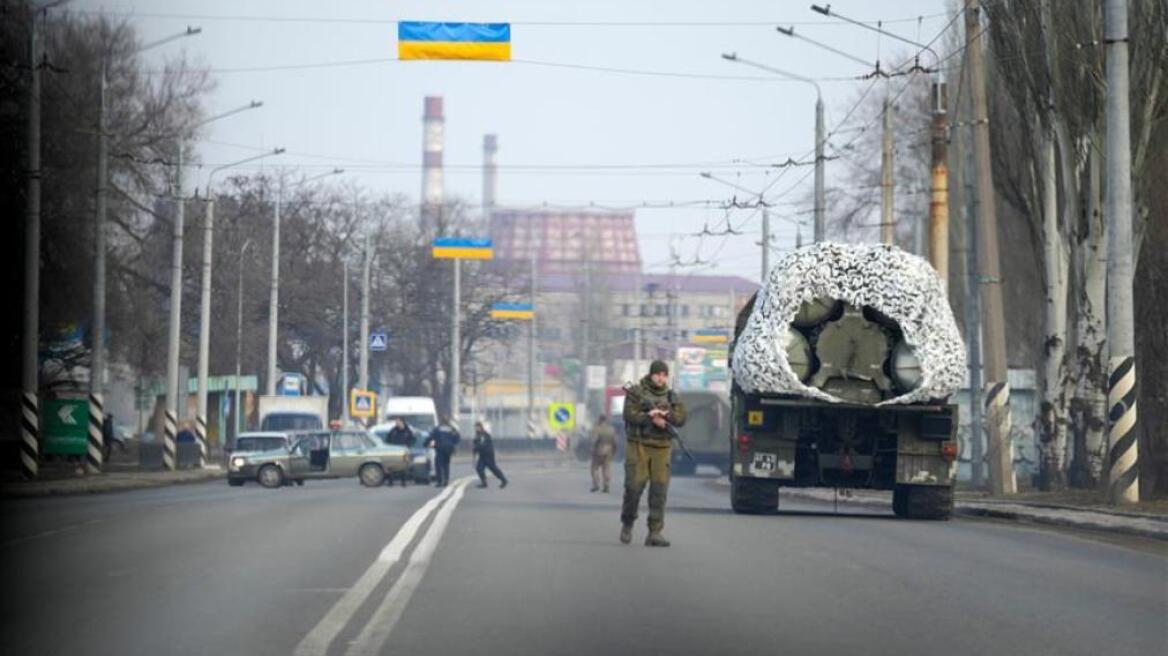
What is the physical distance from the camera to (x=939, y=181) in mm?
37438

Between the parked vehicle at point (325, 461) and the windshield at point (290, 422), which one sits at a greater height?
the windshield at point (290, 422)

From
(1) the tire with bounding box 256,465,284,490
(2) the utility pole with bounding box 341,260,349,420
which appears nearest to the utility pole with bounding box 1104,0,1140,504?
(1) the tire with bounding box 256,465,284,490

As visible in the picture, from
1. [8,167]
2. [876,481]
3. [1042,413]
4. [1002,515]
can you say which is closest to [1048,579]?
[876,481]


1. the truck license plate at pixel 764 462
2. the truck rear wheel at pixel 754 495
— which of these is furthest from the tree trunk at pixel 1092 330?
the truck license plate at pixel 764 462

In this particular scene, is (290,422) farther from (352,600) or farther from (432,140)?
(432,140)

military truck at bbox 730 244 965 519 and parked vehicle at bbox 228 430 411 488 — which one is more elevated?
military truck at bbox 730 244 965 519

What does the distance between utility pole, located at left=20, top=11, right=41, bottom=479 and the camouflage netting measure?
19136 mm

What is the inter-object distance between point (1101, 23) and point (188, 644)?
2617cm

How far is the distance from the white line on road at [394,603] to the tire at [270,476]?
28.6 meters

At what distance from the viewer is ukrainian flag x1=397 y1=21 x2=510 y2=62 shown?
36125mm

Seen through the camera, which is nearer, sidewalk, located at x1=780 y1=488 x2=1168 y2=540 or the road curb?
sidewalk, located at x1=780 y1=488 x2=1168 y2=540

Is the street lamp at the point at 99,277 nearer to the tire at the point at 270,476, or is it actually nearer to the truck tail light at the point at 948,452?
the tire at the point at 270,476

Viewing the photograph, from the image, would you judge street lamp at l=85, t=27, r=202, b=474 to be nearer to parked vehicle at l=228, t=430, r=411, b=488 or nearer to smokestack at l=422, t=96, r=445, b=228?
parked vehicle at l=228, t=430, r=411, b=488

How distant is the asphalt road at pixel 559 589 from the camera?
1177cm
